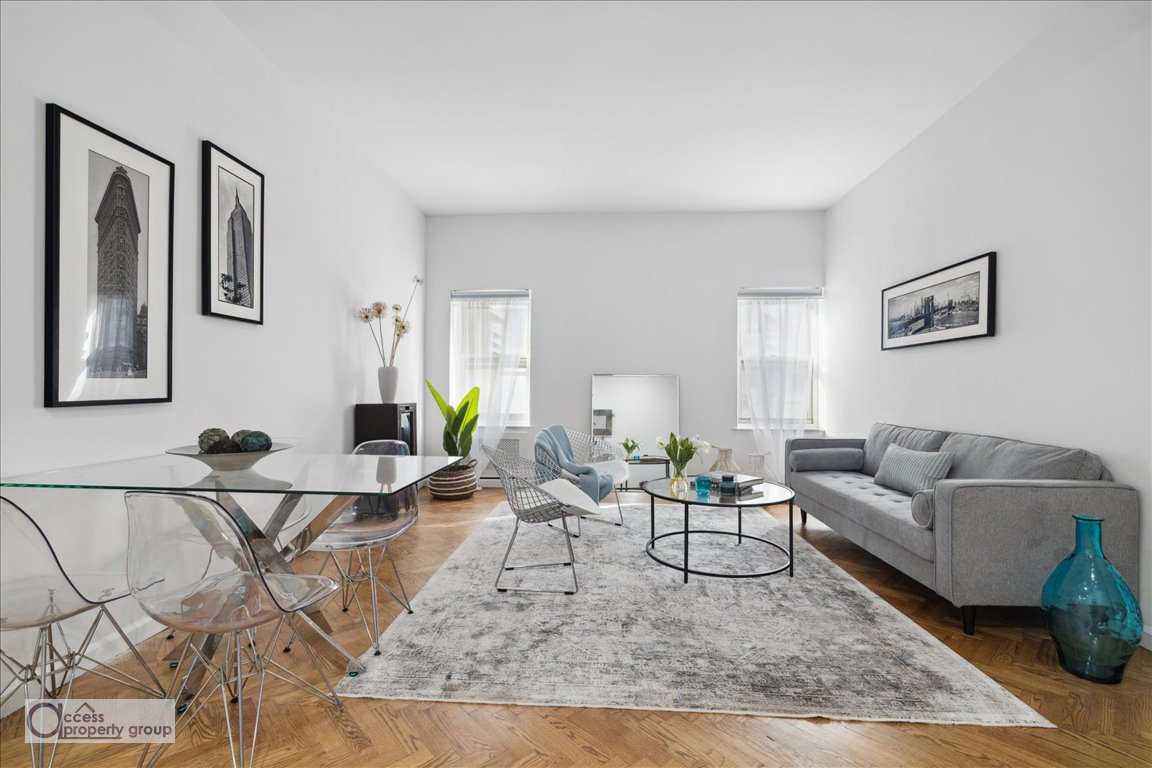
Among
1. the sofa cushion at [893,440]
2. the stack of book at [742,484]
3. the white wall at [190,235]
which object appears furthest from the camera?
the sofa cushion at [893,440]

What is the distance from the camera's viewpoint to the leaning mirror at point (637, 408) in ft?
20.0

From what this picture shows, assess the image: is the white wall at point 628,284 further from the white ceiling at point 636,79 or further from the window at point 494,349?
the white ceiling at point 636,79

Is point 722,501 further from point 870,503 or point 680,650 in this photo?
point 680,650

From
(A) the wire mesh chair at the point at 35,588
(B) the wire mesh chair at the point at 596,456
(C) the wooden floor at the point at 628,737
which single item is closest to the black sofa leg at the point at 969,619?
(C) the wooden floor at the point at 628,737

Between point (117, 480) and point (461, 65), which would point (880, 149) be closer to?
point (461, 65)

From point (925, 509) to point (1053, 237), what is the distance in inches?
65.9

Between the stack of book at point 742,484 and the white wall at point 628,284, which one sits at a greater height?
the white wall at point 628,284

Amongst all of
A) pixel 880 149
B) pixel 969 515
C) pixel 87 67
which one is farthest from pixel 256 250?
pixel 880 149

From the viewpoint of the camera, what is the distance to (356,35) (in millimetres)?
Answer: 3053

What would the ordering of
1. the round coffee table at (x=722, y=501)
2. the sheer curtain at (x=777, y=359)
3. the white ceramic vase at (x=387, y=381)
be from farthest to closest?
1. the sheer curtain at (x=777, y=359)
2. the white ceramic vase at (x=387, y=381)
3. the round coffee table at (x=722, y=501)

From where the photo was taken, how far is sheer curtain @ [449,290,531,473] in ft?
20.3

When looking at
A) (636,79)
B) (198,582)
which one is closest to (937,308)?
(636,79)

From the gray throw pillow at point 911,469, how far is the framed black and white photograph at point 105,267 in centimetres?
410

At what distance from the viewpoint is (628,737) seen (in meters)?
1.84
